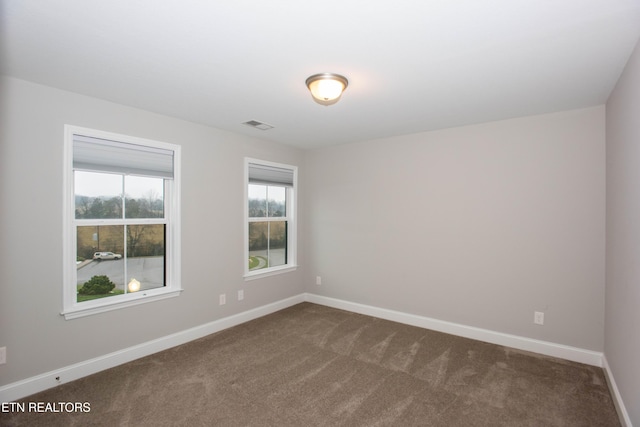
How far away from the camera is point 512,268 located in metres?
3.33

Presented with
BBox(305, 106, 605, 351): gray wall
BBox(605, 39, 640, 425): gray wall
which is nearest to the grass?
BBox(305, 106, 605, 351): gray wall

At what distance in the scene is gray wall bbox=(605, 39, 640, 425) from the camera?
1923mm

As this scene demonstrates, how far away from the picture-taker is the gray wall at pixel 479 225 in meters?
2.99

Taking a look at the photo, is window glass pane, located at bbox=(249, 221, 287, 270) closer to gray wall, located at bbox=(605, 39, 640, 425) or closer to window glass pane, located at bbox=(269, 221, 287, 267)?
window glass pane, located at bbox=(269, 221, 287, 267)

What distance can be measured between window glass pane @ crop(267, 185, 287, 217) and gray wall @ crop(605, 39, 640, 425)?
366 centimetres

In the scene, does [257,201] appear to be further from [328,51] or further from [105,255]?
[328,51]

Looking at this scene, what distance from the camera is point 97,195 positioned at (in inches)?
113

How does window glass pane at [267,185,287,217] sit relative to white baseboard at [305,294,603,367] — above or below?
above

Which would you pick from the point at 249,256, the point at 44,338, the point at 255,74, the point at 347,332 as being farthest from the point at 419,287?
the point at 44,338

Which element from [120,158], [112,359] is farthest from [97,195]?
[112,359]

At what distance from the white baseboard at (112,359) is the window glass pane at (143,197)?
1.28 metres

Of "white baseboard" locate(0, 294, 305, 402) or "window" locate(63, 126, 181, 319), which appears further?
"window" locate(63, 126, 181, 319)

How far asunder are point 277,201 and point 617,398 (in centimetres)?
396

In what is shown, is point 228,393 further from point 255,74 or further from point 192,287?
point 255,74
